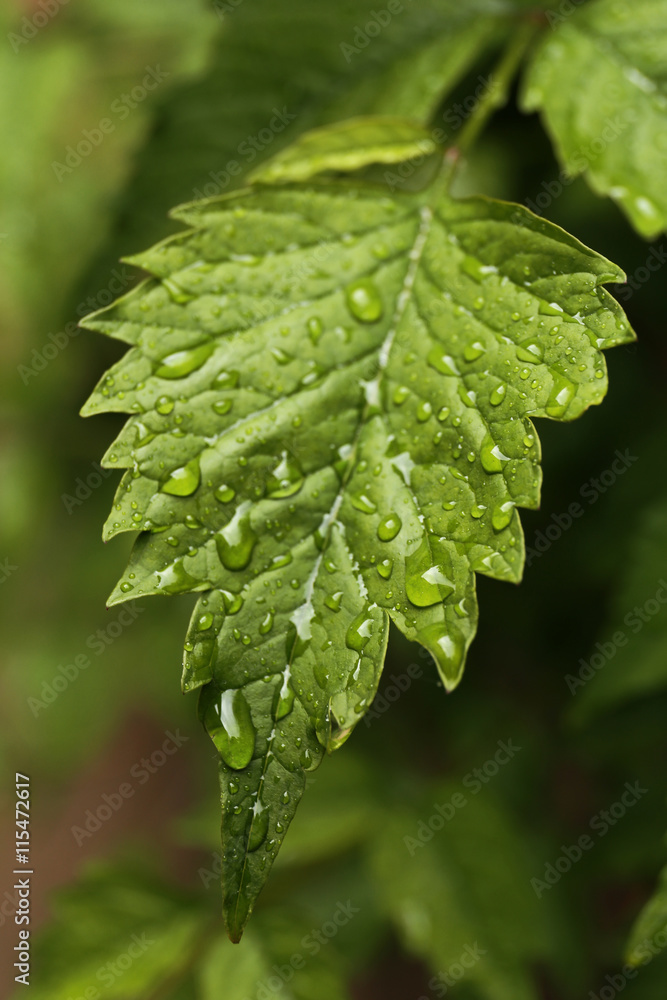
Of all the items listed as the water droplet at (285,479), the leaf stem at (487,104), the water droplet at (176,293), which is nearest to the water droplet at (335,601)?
the water droplet at (285,479)

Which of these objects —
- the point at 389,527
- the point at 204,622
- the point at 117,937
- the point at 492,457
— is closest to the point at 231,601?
the point at 204,622

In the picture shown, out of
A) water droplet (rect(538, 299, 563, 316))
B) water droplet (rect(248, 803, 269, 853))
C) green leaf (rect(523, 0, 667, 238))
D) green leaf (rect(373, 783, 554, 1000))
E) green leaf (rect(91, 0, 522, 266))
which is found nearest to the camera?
water droplet (rect(248, 803, 269, 853))

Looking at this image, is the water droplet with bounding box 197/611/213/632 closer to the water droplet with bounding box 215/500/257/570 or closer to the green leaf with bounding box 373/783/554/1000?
the water droplet with bounding box 215/500/257/570

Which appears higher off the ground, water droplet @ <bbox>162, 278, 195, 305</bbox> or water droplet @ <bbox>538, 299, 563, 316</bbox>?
water droplet @ <bbox>538, 299, 563, 316</bbox>

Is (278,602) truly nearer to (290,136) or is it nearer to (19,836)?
(290,136)

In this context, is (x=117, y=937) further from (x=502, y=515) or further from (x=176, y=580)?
(x=502, y=515)

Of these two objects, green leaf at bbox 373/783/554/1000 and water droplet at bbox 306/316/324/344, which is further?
green leaf at bbox 373/783/554/1000

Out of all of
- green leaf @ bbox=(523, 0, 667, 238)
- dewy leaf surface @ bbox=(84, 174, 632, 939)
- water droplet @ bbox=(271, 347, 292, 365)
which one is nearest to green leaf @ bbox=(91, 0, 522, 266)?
green leaf @ bbox=(523, 0, 667, 238)
